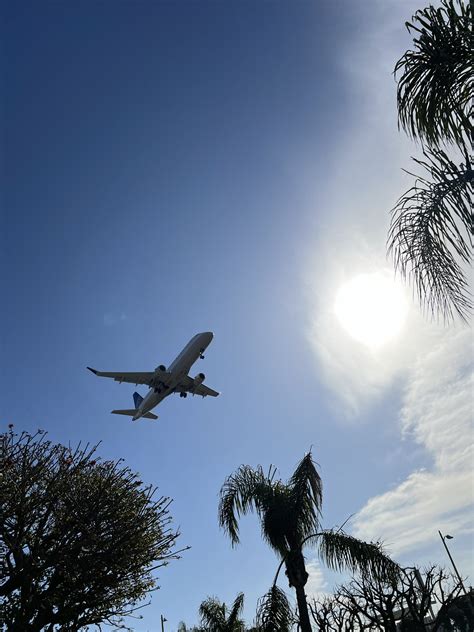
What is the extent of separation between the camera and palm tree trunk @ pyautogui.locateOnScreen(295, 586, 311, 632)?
11.7m

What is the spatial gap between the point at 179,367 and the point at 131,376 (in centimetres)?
486

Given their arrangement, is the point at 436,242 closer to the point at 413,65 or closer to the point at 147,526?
the point at 413,65

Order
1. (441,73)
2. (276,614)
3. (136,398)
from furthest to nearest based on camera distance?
(136,398) → (276,614) → (441,73)

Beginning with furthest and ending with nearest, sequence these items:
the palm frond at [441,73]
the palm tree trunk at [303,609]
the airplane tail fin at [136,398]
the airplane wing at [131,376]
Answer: the airplane tail fin at [136,398] < the airplane wing at [131,376] < the palm tree trunk at [303,609] < the palm frond at [441,73]

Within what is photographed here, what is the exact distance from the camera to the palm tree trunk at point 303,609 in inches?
460

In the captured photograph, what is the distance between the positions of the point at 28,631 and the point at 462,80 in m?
17.5

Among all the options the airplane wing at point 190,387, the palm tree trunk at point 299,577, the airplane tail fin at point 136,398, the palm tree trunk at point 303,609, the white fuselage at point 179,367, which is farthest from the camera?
the airplane tail fin at point 136,398

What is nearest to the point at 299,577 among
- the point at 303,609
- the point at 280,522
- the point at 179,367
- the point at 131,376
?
the point at 303,609

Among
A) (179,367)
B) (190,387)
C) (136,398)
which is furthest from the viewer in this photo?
(136,398)

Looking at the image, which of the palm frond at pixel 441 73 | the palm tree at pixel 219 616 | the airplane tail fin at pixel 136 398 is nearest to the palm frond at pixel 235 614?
the palm tree at pixel 219 616

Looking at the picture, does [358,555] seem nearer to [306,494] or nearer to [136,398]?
[306,494]

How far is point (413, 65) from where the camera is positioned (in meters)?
7.07

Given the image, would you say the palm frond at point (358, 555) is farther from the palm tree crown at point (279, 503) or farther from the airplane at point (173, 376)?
the airplane at point (173, 376)

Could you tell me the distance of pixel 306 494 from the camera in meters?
14.0
